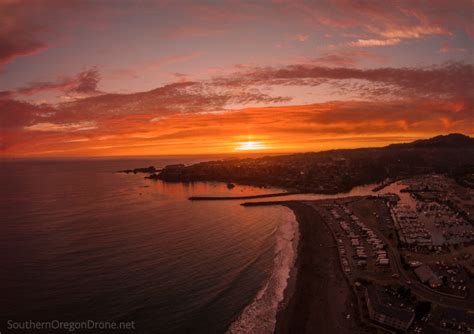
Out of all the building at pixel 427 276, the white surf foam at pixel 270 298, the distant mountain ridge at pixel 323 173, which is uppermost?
the distant mountain ridge at pixel 323 173

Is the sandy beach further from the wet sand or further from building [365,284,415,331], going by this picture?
building [365,284,415,331]

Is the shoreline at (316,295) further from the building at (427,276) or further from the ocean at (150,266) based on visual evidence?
the building at (427,276)

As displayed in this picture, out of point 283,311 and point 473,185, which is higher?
point 473,185

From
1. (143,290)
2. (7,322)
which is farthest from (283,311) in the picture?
(7,322)

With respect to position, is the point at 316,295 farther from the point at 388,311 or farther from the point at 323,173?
→ the point at 323,173

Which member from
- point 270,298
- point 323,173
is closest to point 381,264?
point 270,298

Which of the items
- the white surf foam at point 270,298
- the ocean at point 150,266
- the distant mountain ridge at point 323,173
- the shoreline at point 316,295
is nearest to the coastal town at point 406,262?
the shoreline at point 316,295

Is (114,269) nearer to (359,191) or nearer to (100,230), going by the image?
(100,230)
